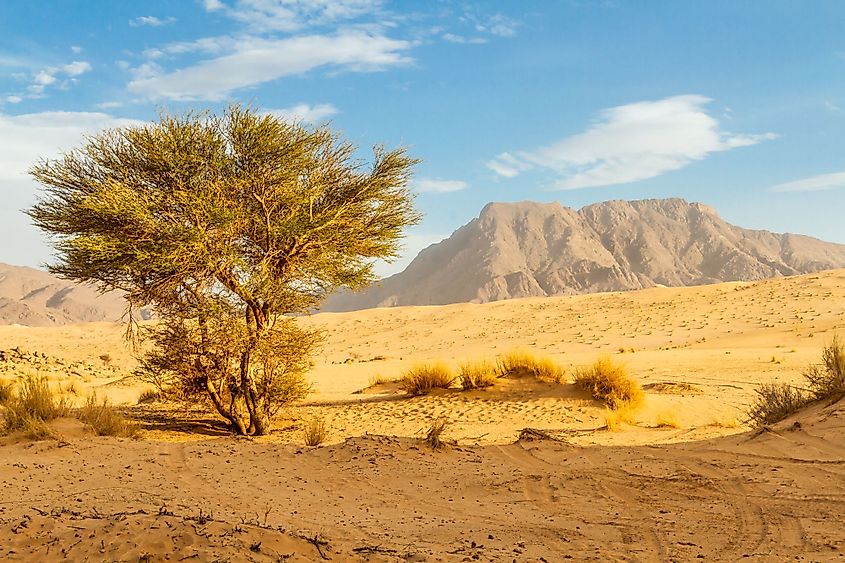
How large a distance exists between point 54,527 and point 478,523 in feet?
11.7

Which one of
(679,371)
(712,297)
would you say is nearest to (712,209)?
(712,297)

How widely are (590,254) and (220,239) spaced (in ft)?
478

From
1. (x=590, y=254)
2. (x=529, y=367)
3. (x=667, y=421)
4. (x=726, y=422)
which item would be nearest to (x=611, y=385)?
(x=667, y=421)

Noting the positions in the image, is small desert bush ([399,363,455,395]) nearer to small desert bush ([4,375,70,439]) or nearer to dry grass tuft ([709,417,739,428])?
dry grass tuft ([709,417,739,428])

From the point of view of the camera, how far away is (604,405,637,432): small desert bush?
13.5 m

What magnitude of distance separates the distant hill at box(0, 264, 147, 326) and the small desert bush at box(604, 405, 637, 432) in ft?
359

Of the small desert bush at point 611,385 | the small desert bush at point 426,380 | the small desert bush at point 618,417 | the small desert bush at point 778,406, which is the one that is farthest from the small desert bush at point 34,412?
the small desert bush at point 778,406

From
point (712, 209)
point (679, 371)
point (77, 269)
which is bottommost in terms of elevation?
point (679, 371)

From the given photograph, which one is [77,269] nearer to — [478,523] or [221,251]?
[221,251]

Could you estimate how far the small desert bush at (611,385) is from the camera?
15867mm

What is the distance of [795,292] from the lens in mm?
50656

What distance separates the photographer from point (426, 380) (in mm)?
18797

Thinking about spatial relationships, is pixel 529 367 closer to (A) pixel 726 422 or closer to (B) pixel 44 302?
(A) pixel 726 422

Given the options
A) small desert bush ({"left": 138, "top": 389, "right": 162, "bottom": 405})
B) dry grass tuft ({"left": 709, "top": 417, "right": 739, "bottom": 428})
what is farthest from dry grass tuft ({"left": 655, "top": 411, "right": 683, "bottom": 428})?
small desert bush ({"left": 138, "top": 389, "right": 162, "bottom": 405})
